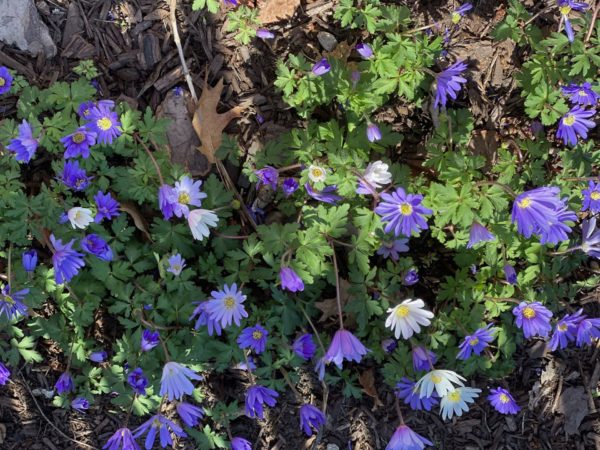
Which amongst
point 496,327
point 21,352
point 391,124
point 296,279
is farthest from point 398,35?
point 21,352

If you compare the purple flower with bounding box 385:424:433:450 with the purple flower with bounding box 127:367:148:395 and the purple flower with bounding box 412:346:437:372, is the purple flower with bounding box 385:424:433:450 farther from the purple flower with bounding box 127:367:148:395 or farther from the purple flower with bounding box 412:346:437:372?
the purple flower with bounding box 127:367:148:395

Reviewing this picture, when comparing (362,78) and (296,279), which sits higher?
(362,78)

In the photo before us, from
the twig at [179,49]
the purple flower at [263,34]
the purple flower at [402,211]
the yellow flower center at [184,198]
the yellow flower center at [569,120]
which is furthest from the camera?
the twig at [179,49]

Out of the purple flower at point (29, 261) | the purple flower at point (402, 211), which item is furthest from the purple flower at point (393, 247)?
the purple flower at point (29, 261)

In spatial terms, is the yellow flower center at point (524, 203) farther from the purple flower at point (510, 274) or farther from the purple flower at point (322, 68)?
the purple flower at point (322, 68)

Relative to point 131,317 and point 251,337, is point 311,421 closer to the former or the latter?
point 251,337

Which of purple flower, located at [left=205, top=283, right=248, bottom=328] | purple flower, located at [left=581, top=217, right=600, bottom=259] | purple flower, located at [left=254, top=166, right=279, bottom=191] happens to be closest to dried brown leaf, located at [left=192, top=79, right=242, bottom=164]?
purple flower, located at [left=254, top=166, right=279, bottom=191]
